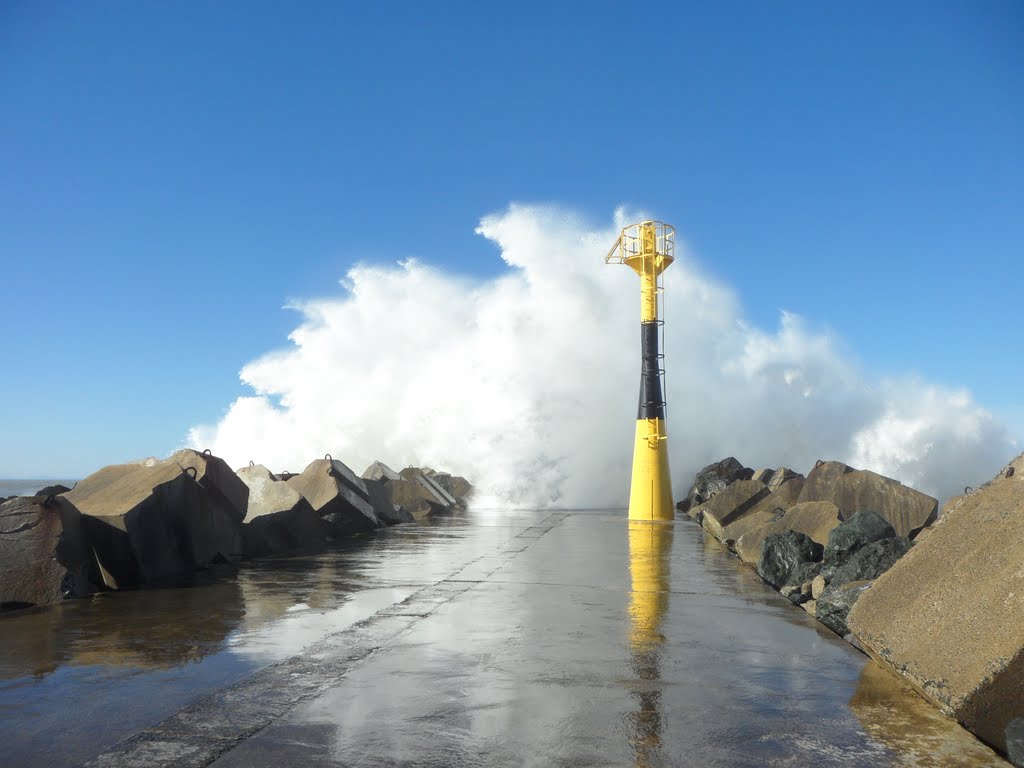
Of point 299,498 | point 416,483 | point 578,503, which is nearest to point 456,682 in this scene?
point 299,498

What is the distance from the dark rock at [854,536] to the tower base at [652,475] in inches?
379

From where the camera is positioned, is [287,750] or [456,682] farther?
[456,682]

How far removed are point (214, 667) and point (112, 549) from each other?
310 centimetres

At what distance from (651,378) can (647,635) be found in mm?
12087

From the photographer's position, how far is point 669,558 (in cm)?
873

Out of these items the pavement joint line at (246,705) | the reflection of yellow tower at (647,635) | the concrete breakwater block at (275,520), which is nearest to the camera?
the pavement joint line at (246,705)

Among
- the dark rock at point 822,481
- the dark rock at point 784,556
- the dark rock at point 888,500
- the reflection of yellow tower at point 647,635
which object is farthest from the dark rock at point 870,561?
the dark rock at point 822,481

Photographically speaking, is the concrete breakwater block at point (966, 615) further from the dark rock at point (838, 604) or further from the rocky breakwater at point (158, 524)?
the rocky breakwater at point (158, 524)

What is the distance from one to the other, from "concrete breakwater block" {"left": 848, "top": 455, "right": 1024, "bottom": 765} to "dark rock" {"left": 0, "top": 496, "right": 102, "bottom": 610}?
5.13 meters

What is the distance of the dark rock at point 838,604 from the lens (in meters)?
4.88

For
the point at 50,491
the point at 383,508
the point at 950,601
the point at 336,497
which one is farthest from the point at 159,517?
the point at 383,508

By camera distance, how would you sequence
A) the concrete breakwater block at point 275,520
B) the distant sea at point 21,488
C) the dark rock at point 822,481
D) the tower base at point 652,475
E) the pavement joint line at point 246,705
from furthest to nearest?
the distant sea at point 21,488
the tower base at point 652,475
the dark rock at point 822,481
the concrete breakwater block at point 275,520
the pavement joint line at point 246,705

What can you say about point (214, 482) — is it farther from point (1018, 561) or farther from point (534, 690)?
point (1018, 561)

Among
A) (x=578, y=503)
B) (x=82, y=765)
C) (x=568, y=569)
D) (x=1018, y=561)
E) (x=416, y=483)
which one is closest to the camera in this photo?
(x=82, y=765)
